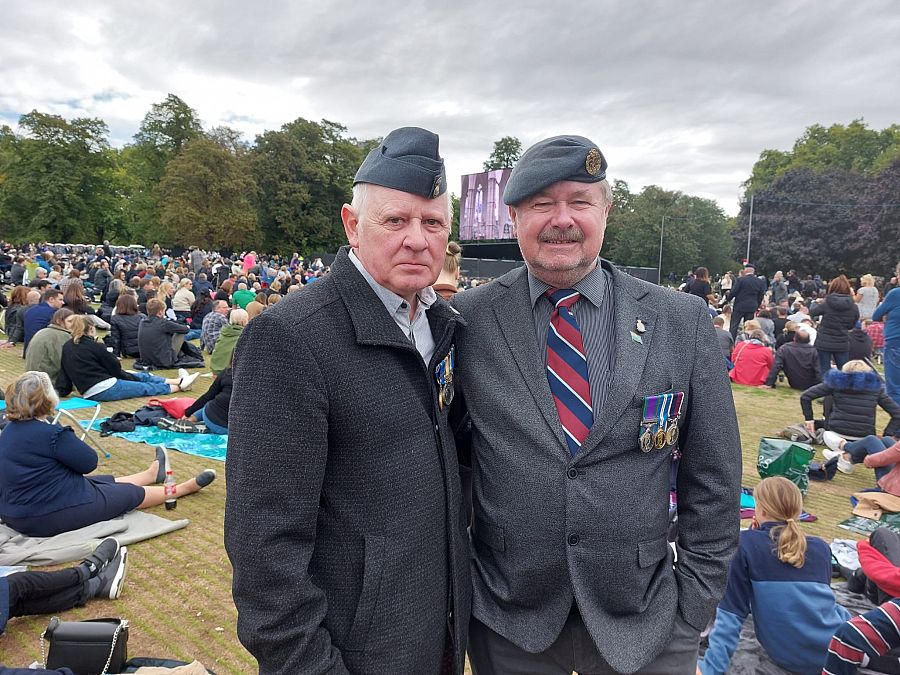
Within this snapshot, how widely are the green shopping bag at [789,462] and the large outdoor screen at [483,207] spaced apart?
33.9m

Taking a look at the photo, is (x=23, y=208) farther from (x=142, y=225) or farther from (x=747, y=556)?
(x=747, y=556)

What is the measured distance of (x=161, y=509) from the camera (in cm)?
573

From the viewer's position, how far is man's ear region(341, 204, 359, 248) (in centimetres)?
185

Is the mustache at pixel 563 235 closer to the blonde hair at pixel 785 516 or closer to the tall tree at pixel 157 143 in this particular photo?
the blonde hair at pixel 785 516

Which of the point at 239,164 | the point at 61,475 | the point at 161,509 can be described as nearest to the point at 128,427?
the point at 161,509

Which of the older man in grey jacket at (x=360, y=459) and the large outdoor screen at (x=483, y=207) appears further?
the large outdoor screen at (x=483, y=207)

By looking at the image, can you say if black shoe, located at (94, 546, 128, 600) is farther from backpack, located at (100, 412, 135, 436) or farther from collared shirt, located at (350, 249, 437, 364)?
backpack, located at (100, 412, 135, 436)

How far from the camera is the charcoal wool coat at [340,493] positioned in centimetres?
151

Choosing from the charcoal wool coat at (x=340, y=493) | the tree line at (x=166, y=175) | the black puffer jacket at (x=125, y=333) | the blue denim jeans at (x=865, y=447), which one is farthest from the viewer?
the tree line at (x=166, y=175)

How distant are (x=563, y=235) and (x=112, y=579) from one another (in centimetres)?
406

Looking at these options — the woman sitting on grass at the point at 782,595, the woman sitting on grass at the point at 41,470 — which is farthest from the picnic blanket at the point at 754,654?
the woman sitting on grass at the point at 41,470

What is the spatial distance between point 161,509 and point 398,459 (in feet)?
16.4

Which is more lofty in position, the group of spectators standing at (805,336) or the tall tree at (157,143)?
the tall tree at (157,143)

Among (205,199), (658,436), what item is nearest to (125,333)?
(658,436)
